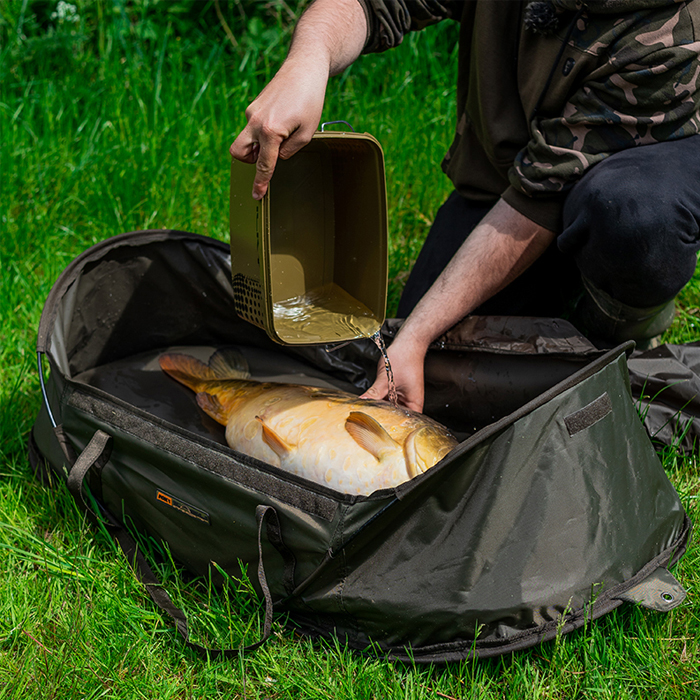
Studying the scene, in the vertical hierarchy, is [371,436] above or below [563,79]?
below

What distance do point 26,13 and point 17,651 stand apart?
4.16 meters

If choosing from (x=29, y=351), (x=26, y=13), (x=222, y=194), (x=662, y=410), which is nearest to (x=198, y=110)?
(x=222, y=194)

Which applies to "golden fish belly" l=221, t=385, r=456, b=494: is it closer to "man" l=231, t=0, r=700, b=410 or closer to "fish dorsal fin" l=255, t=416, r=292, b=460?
"fish dorsal fin" l=255, t=416, r=292, b=460

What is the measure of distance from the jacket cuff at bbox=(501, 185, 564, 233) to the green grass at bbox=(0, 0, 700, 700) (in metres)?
0.81

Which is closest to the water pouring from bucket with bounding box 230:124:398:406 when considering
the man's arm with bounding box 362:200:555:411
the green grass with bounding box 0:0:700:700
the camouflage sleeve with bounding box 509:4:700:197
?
the man's arm with bounding box 362:200:555:411

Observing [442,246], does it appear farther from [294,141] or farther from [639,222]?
[294,141]

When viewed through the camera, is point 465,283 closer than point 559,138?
No

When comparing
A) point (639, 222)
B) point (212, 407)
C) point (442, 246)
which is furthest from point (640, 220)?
point (212, 407)

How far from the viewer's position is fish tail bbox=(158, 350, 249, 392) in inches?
102

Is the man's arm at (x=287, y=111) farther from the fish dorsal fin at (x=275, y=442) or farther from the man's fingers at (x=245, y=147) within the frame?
the fish dorsal fin at (x=275, y=442)

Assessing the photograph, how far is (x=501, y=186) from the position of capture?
254cm

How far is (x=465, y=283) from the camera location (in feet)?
7.39

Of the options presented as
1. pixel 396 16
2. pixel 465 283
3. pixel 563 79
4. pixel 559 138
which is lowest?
pixel 465 283

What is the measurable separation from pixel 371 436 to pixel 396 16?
4.75ft
